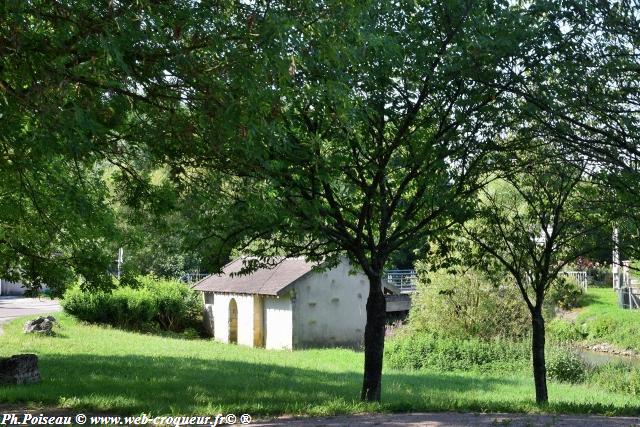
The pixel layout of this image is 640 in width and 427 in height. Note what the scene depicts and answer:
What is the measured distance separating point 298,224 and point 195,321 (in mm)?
29221

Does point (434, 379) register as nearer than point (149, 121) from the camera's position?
No

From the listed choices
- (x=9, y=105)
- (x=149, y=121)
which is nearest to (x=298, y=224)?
(x=149, y=121)

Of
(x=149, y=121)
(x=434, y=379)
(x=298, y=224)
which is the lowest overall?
(x=434, y=379)

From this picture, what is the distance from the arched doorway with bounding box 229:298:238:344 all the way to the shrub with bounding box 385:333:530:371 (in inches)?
452

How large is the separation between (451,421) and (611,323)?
104 ft

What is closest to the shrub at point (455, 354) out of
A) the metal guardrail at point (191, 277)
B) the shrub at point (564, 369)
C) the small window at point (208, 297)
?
the shrub at point (564, 369)

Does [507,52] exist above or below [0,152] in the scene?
above

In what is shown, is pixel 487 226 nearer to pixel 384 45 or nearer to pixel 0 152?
pixel 384 45

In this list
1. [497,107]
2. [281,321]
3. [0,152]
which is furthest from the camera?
[281,321]

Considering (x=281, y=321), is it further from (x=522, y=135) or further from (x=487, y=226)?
(x=522, y=135)

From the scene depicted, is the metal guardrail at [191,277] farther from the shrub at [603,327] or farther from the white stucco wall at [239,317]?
the shrub at [603,327]

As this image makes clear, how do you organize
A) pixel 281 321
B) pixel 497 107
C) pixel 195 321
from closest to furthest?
pixel 497 107 → pixel 281 321 → pixel 195 321

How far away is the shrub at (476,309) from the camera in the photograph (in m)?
25.6

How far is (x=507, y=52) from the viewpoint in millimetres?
8273
